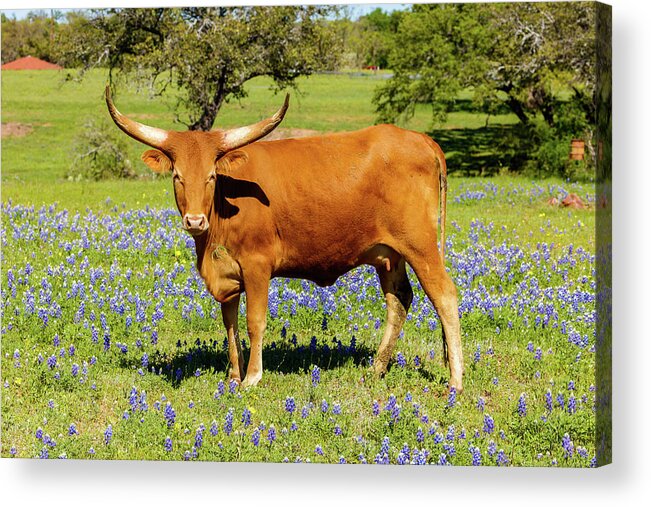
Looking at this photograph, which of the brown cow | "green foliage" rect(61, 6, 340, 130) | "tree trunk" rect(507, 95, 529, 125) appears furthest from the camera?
"tree trunk" rect(507, 95, 529, 125)

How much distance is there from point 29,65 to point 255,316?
10.3 feet

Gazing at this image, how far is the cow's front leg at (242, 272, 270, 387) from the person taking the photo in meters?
7.86

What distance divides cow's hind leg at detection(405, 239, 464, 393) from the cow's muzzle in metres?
1.63

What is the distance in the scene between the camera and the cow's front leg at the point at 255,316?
7.86m

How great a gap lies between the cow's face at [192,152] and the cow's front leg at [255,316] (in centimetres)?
58

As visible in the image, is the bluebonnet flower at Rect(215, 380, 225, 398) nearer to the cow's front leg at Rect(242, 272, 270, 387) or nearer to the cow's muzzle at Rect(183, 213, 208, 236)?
the cow's front leg at Rect(242, 272, 270, 387)

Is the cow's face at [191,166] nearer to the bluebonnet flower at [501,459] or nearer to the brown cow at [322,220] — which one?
the brown cow at [322,220]

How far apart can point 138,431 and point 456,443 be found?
217 centimetres

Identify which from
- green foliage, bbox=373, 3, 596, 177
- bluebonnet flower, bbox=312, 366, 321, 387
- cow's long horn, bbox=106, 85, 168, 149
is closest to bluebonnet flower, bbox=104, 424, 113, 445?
bluebonnet flower, bbox=312, 366, 321, 387

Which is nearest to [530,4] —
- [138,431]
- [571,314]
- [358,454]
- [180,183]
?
[571,314]

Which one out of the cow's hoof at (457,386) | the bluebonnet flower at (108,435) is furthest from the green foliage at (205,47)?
the bluebonnet flower at (108,435)

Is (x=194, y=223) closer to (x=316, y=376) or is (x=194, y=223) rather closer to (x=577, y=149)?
(x=316, y=376)

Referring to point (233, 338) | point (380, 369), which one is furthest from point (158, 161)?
point (380, 369)

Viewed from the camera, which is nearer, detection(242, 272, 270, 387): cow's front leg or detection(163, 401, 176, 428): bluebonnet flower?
detection(163, 401, 176, 428): bluebonnet flower
